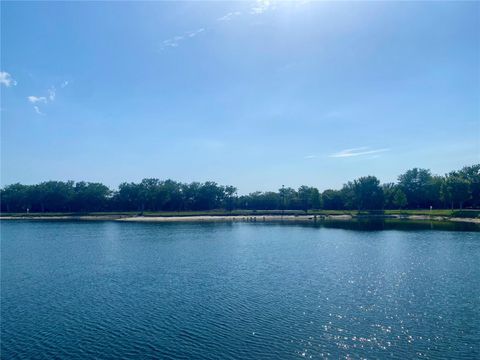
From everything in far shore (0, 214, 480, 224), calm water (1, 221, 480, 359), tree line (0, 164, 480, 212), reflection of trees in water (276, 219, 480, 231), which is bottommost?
calm water (1, 221, 480, 359)

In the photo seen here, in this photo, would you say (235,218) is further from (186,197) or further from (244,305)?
(244,305)

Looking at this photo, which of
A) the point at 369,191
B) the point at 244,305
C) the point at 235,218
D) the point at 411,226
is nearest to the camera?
the point at 244,305

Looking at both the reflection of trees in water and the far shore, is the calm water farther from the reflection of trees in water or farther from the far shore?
the far shore

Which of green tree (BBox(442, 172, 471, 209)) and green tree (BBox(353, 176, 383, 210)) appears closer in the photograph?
green tree (BBox(442, 172, 471, 209))

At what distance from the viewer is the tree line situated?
5812 inches

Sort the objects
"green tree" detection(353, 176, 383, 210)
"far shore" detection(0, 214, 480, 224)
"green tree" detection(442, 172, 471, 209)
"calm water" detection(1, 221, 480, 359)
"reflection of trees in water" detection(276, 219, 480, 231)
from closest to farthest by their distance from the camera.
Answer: "calm water" detection(1, 221, 480, 359) < "reflection of trees in water" detection(276, 219, 480, 231) < "green tree" detection(442, 172, 471, 209) < "far shore" detection(0, 214, 480, 224) < "green tree" detection(353, 176, 383, 210)

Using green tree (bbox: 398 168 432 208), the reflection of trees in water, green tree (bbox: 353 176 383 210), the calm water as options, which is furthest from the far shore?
the calm water

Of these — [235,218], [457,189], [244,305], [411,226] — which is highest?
[457,189]

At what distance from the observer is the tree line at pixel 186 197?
147625 millimetres

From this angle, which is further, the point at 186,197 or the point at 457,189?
the point at 186,197

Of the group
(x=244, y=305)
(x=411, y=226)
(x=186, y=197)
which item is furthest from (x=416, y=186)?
(x=244, y=305)

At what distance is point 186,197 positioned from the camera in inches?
6599

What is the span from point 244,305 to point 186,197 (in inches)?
5666

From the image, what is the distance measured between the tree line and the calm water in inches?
4103
